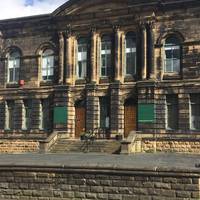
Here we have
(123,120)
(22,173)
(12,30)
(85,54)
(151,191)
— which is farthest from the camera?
(12,30)

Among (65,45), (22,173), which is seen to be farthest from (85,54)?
(22,173)

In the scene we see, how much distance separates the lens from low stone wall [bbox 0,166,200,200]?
12.9 metres

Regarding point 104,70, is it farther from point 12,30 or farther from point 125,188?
point 125,188

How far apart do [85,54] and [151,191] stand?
68.2ft

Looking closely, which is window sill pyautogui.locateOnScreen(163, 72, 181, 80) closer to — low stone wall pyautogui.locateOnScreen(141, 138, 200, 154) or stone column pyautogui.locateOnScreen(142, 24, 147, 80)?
stone column pyautogui.locateOnScreen(142, 24, 147, 80)

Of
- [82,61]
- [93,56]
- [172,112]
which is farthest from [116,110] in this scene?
[82,61]

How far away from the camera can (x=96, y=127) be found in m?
31.4

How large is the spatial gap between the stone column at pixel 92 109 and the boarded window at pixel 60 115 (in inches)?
66.8

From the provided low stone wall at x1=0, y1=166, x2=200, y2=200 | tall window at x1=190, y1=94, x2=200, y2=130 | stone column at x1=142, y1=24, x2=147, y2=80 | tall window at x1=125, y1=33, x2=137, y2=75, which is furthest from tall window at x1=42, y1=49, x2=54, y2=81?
low stone wall at x1=0, y1=166, x2=200, y2=200

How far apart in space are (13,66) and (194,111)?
14639mm

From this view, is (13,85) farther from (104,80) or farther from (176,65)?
(176,65)

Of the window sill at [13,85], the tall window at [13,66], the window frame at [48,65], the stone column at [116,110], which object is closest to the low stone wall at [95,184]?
the stone column at [116,110]

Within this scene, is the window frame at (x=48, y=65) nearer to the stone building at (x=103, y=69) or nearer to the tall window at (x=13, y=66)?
the stone building at (x=103, y=69)

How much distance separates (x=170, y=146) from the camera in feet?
94.8
